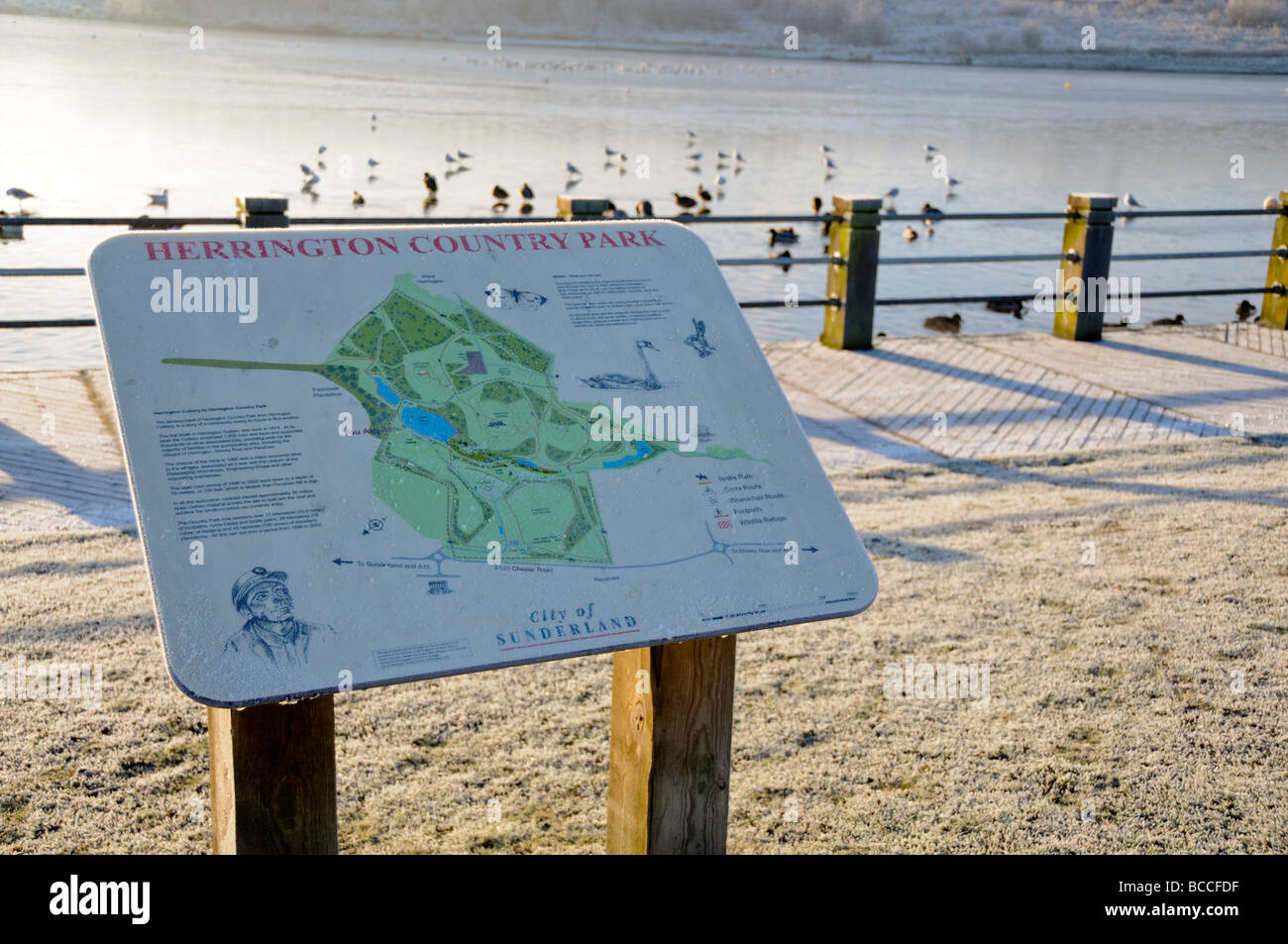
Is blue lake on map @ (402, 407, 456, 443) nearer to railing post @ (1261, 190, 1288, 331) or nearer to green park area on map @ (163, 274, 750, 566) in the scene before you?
green park area on map @ (163, 274, 750, 566)

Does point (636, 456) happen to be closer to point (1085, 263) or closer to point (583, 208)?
point (583, 208)

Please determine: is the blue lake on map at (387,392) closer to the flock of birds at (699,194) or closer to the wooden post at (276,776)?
the wooden post at (276,776)

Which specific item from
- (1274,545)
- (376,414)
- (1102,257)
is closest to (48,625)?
(376,414)

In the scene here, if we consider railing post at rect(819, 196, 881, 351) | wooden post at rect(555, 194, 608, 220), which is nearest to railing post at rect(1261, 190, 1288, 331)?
railing post at rect(819, 196, 881, 351)

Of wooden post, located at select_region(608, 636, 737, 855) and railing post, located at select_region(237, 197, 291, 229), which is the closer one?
wooden post, located at select_region(608, 636, 737, 855)

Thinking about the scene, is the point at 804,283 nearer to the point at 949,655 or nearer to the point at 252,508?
the point at 949,655

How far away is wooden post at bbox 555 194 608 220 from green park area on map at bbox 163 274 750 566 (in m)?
5.45

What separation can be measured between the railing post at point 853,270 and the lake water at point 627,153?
146 inches

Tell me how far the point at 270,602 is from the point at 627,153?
3137 centimetres

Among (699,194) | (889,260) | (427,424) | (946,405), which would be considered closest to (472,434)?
(427,424)

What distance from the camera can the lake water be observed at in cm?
1934

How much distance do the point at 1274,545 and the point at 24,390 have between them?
294 inches

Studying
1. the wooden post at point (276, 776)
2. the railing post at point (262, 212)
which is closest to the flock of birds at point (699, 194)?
the railing post at point (262, 212)

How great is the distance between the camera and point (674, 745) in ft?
10.2
